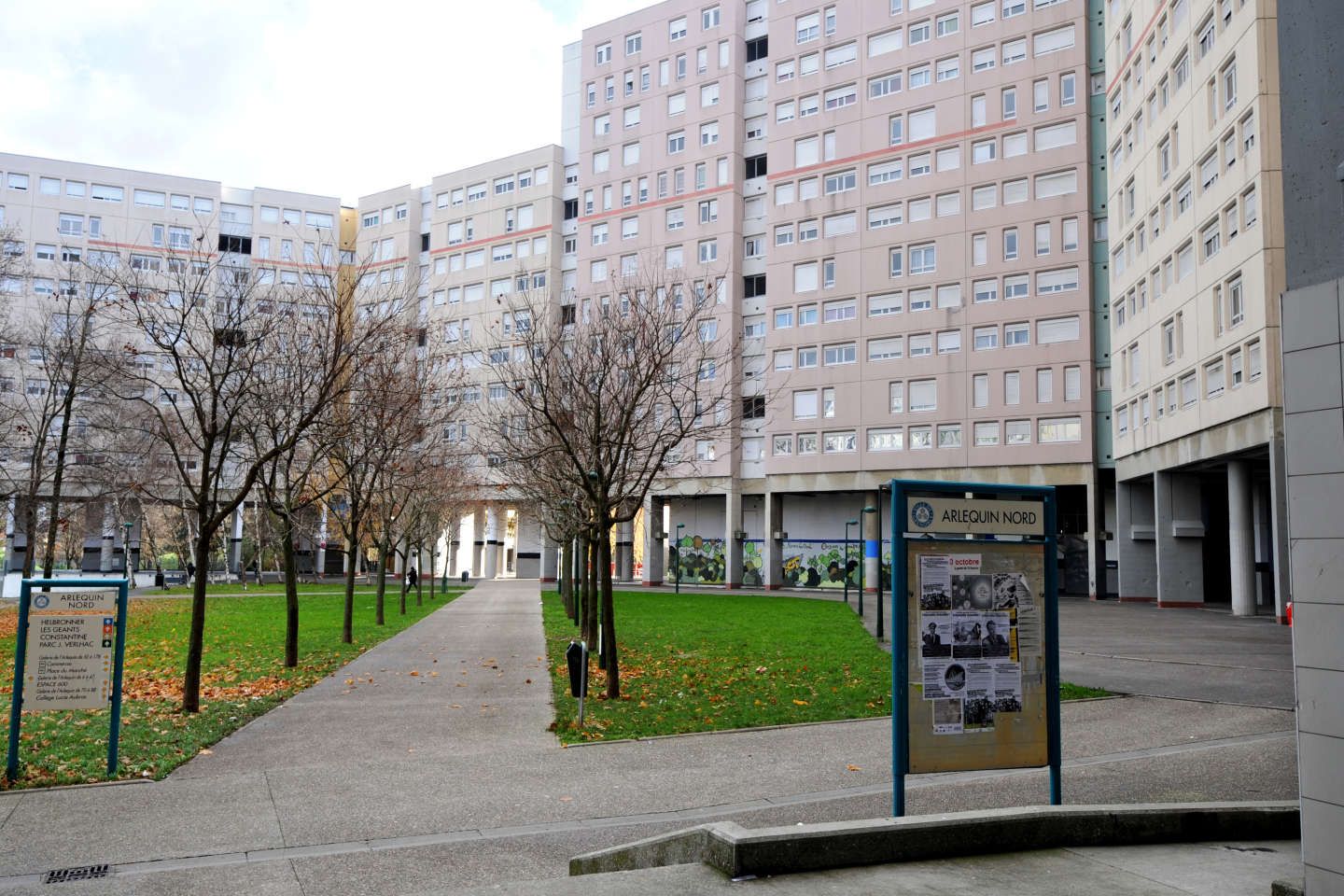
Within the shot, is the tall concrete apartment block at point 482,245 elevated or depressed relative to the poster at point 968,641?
elevated

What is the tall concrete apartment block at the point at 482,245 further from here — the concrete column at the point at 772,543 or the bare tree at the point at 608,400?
the bare tree at the point at 608,400

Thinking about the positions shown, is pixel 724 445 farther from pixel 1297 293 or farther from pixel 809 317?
pixel 1297 293

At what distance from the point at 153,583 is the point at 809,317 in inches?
1537

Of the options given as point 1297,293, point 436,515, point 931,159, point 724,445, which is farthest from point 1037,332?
point 1297,293

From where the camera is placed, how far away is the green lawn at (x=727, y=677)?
12734 millimetres

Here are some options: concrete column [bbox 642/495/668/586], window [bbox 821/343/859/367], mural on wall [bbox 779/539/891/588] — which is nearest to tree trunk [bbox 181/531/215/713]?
window [bbox 821/343/859/367]

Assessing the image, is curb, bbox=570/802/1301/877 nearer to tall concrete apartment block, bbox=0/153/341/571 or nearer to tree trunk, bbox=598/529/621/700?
tree trunk, bbox=598/529/621/700

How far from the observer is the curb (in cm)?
549

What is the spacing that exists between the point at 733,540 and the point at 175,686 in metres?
48.4

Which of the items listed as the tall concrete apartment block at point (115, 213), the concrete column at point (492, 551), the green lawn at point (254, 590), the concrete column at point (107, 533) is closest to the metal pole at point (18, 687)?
the green lawn at point (254, 590)

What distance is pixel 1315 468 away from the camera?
197 inches

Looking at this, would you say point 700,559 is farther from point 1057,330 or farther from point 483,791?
point 483,791

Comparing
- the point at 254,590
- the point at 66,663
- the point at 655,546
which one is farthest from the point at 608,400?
the point at 655,546

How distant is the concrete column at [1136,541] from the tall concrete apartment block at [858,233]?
3.17 meters
